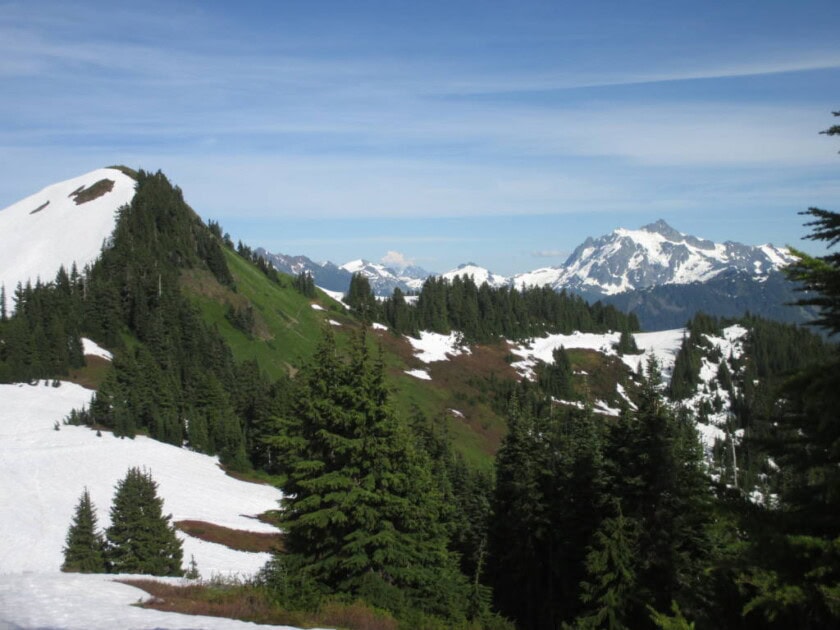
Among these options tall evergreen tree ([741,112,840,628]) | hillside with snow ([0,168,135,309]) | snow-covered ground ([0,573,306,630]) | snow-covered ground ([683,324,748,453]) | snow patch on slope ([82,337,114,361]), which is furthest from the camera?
snow-covered ground ([683,324,748,453])

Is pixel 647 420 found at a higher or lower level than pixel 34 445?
higher

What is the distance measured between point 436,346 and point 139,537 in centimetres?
13372

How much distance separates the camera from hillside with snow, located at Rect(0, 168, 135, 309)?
140 meters

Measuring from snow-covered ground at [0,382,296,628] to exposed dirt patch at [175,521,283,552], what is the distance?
1305mm

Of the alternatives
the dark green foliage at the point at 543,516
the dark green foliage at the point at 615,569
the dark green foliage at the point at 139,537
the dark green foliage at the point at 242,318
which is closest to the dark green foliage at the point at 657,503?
the dark green foliage at the point at 615,569

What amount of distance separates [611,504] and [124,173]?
557ft

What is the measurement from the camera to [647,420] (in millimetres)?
23266

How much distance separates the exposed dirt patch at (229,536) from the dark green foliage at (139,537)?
1241 cm

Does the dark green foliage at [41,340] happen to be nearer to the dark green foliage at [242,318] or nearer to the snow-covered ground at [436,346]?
the dark green foliage at [242,318]

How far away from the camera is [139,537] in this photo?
1463 inches

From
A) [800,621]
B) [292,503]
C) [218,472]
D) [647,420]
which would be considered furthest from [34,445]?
[800,621]

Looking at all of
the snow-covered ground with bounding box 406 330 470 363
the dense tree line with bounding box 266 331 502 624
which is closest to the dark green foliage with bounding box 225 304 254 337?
the snow-covered ground with bounding box 406 330 470 363

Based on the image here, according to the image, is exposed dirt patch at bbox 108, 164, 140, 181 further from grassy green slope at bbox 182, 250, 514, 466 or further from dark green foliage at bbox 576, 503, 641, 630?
dark green foliage at bbox 576, 503, 641, 630

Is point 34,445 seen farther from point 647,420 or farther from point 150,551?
point 647,420
